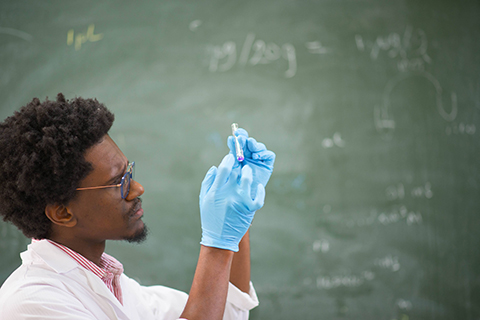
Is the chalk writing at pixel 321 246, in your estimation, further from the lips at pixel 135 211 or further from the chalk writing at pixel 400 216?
the lips at pixel 135 211

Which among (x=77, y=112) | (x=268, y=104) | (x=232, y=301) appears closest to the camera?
(x=77, y=112)

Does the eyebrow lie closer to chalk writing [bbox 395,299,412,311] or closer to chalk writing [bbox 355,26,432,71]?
chalk writing [bbox 355,26,432,71]

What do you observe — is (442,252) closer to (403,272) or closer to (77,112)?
(403,272)

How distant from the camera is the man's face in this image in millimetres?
781

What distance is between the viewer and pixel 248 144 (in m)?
0.95

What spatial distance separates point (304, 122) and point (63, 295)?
1.39m

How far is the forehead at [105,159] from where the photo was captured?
78cm

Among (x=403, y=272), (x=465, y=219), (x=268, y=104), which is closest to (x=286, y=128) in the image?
(x=268, y=104)

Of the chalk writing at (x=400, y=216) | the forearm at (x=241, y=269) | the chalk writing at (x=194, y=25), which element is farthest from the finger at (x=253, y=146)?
the chalk writing at (x=400, y=216)

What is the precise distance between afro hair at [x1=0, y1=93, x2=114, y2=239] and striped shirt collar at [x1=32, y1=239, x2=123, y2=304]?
9 cm

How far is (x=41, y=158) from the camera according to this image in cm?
72

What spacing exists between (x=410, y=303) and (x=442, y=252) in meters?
0.32

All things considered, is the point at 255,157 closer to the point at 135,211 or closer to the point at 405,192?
the point at 135,211

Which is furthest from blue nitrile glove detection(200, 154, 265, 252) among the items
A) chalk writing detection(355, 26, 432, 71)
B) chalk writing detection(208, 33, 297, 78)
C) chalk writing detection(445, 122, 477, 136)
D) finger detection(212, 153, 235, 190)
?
chalk writing detection(445, 122, 477, 136)
